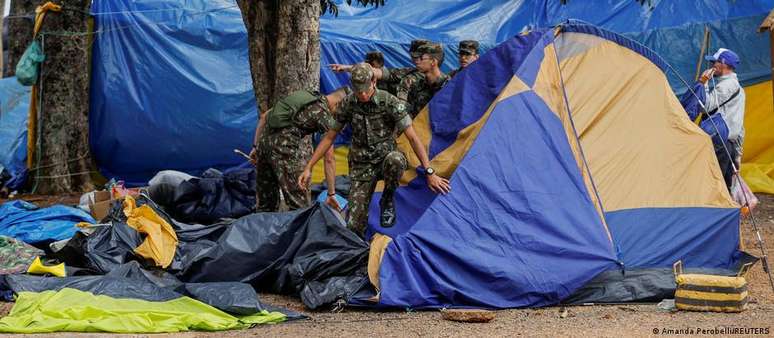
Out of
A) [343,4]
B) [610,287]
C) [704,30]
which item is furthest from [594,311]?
[343,4]

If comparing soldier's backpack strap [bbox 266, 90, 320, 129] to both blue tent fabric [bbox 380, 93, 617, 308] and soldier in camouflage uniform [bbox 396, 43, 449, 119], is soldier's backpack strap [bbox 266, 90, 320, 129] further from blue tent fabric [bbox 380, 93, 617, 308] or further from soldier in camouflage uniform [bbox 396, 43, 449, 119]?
blue tent fabric [bbox 380, 93, 617, 308]

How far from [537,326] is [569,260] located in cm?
76

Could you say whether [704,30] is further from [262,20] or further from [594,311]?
[594,311]

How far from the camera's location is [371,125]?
7.80 meters

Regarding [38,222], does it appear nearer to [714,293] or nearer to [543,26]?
[714,293]

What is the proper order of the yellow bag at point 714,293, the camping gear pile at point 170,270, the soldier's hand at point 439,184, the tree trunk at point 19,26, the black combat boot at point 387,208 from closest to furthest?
1. the camping gear pile at point 170,270
2. the yellow bag at point 714,293
3. the soldier's hand at point 439,184
4. the black combat boot at point 387,208
5. the tree trunk at point 19,26

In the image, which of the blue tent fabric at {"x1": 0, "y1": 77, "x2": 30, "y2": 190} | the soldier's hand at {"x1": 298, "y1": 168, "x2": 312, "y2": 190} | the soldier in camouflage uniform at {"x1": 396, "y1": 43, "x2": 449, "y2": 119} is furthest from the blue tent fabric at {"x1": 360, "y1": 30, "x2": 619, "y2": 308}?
the blue tent fabric at {"x1": 0, "y1": 77, "x2": 30, "y2": 190}

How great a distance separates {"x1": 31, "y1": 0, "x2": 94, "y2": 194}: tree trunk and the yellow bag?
27.8 feet

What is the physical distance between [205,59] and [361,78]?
6.42 meters

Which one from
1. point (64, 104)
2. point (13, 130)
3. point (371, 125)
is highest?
point (371, 125)

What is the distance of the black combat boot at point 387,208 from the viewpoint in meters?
7.64

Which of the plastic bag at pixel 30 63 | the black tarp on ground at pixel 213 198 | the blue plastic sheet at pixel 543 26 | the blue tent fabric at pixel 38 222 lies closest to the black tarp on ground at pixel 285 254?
the blue tent fabric at pixel 38 222

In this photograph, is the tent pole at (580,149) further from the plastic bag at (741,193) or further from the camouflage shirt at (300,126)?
the camouflage shirt at (300,126)

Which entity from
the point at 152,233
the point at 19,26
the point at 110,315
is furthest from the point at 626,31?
the point at 110,315
